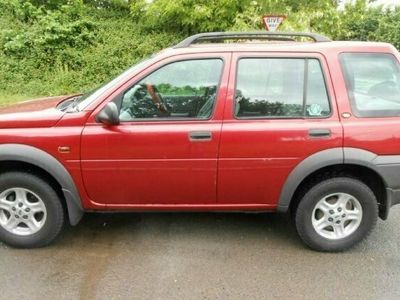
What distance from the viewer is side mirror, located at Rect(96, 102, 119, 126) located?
353 cm

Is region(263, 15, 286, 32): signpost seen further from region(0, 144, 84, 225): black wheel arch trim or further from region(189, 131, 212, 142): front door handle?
region(0, 144, 84, 225): black wheel arch trim

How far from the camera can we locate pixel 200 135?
360 cm

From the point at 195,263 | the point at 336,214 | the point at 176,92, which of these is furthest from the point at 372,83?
the point at 195,263

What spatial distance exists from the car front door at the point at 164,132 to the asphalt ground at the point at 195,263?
579 millimetres

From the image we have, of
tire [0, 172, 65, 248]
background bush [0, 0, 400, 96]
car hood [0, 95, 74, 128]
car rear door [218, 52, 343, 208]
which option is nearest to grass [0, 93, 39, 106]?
background bush [0, 0, 400, 96]

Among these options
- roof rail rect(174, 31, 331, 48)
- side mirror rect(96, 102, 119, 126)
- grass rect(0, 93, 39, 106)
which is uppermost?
roof rail rect(174, 31, 331, 48)

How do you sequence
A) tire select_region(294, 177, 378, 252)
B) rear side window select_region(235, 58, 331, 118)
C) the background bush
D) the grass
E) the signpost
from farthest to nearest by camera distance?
the background bush
the grass
the signpost
tire select_region(294, 177, 378, 252)
rear side window select_region(235, 58, 331, 118)

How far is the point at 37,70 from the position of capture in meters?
10.4

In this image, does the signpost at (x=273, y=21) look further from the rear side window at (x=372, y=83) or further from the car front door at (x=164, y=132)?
the car front door at (x=164, y=132)

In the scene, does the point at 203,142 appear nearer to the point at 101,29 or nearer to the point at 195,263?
the point at 195,263

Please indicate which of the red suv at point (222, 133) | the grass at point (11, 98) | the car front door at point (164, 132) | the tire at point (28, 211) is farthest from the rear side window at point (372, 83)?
the grass at point (11, 98)

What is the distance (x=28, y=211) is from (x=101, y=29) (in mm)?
8321

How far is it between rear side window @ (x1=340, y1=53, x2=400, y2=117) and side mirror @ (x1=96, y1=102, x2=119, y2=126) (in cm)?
181

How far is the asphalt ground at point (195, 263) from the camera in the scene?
11.0 ft
